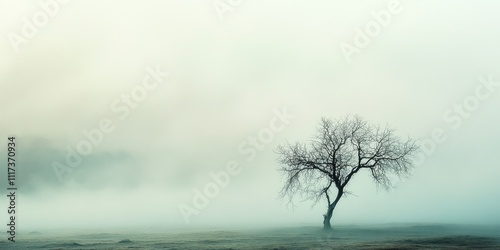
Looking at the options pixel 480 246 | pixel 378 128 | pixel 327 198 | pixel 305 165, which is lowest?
pixel 480 246

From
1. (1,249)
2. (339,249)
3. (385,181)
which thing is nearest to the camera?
(339,249)

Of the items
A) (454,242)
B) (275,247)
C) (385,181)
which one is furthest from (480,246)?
(385,181)

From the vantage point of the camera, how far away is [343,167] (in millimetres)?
64500

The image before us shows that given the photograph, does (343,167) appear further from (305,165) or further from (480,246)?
(480,246)

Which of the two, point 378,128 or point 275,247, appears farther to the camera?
point 378,128

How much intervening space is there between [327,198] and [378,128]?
37.0ft

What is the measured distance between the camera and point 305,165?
65688mm

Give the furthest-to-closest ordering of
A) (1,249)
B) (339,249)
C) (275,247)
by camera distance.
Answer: (1,249), (275,247), (339,249)

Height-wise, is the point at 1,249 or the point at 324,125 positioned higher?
the point at 324,125

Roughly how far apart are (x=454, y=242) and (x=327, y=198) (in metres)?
23.0

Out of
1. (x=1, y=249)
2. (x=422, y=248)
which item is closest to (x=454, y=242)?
(x=422, y=248)

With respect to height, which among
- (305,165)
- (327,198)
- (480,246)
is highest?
(305,165)

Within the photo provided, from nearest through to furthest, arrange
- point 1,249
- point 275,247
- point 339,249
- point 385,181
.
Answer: point 339,249
point 275,247
point 1,249
point 385,181

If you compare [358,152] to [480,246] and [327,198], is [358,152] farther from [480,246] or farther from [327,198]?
[480,246]
